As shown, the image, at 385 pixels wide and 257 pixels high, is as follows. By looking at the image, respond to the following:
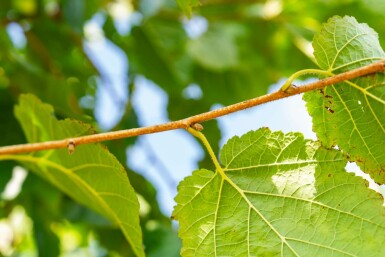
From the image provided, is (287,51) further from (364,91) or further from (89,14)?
(364,91)

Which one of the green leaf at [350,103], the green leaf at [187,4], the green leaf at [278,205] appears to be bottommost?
the green leaf at [278,205]

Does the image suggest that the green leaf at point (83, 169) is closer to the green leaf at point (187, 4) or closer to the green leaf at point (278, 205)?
the green leaf at point (278, 205)

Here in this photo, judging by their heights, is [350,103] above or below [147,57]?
below

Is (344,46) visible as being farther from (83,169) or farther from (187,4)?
(83,169)

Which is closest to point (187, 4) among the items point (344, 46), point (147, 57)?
point (344, 46)

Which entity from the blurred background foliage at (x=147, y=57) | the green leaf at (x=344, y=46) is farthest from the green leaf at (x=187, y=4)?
the blurred background foliage at (x=147, y=57)

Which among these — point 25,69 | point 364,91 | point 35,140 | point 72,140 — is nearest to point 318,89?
point 364,91
